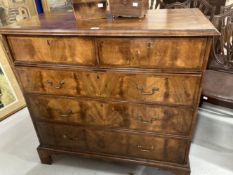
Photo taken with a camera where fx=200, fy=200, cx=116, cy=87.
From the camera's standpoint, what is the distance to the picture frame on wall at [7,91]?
1.91 meters

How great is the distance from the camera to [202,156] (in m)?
1.55

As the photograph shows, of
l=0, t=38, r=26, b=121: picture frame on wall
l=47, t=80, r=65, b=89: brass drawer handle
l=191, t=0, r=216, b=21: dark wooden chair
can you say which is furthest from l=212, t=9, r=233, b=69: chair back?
l=0, t=38, r=26, b=121: picture frame on wall

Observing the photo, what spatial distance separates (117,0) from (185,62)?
49cm

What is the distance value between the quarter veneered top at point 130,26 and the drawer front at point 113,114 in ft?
1.34

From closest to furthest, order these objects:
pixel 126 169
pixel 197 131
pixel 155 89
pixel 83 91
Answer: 1. pixel 155 89
2. pixel 83 91
3. pixel 126 169
4. pixel 197 131

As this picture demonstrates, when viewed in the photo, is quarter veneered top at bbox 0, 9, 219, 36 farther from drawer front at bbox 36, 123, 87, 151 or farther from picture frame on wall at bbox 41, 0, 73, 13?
picture frame on wall at bbox 41, 0, 73, 13

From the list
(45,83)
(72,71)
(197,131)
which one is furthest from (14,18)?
(197,131)

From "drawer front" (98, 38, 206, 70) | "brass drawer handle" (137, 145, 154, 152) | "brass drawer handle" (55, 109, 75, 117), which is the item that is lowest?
"brass drawer handle" (137, 145, 154, 152)

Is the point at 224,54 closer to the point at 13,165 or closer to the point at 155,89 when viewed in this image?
the point at 155,89

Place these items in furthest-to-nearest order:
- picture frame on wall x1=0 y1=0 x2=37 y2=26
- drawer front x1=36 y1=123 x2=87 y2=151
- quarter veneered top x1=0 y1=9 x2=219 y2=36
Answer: picture frame on wall x1=0 y1=0 x2=37 y2=26
drawer front x1=36 y1=123 x2=87 y2=151
quarter veneered top x1=0 y1=9 x2=219 y2=36

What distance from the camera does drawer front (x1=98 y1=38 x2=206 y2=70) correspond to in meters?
0.89

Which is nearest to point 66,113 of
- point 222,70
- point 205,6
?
point 222,70

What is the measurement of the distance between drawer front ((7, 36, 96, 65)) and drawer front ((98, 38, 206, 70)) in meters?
0.07

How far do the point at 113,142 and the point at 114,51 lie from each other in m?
0.63
